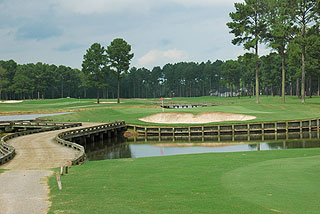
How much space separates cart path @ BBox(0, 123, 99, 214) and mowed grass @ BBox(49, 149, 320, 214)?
62 cm

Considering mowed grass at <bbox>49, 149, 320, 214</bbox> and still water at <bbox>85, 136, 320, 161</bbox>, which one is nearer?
mowed grass at <bbox>49, 149, 320, 214</bbox>

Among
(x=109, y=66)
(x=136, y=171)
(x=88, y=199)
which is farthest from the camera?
(x=109, y=66)

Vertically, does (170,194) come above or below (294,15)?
below

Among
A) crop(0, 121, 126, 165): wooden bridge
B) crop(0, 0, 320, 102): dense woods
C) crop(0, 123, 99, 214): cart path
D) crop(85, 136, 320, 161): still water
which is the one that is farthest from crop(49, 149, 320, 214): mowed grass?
crop(0, 0, 320, 102): dense woods

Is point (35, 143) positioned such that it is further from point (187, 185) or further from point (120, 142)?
point (187, 185)

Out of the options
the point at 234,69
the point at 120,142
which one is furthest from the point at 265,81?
the point at 120,142

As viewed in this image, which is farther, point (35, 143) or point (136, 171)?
point (35, 143)

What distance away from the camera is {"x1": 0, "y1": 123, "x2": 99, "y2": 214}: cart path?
41.2ft

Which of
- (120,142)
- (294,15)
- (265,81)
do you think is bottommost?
(120,142)

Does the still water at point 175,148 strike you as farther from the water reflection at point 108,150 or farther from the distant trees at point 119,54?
the distant trees at point 119,54

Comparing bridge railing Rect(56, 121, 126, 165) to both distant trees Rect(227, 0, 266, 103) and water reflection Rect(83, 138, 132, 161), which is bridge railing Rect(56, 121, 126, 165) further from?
distant trees Rect(227, 0, 266, 103)

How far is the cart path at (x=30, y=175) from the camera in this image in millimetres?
12543

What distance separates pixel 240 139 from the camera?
147 ft

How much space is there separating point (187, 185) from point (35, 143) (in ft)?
76.6
